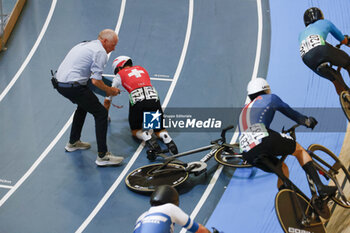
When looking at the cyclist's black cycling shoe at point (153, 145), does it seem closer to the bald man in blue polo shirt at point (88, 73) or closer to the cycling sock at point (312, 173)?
the bald man in blue polo shirt at point (88, 73)

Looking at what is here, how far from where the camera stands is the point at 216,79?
9820 millimetres

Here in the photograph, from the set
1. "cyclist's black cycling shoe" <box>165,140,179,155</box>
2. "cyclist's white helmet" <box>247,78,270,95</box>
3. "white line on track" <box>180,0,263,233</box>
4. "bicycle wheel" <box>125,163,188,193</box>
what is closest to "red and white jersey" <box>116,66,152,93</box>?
"cyclist's black cycling shoe" <box>165,140,179,155</box>

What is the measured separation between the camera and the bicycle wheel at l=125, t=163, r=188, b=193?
23.0 ft

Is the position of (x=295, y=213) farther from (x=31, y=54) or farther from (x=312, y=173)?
(x=31, y=54)

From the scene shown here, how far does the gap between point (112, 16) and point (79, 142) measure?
4.69 meters

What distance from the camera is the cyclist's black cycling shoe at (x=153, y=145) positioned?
778 cm

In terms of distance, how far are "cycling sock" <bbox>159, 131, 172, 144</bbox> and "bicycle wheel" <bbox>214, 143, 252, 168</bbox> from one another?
0.91 meters

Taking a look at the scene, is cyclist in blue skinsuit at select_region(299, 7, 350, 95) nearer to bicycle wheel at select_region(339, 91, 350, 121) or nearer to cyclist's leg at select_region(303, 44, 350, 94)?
cyclist's leg at select_region(303, 44, 350, 94)

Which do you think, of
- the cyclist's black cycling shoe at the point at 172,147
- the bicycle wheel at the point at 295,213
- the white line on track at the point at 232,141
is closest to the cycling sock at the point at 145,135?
the cyclist's black cycling shoe at the point at 172,147

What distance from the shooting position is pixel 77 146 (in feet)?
26.9

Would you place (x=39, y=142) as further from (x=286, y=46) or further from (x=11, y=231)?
(x=286, y=46)

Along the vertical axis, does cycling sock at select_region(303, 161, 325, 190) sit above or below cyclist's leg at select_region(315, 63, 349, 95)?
below

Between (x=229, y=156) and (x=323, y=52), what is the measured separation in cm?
234

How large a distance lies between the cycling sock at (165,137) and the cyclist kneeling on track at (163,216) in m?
3.48
